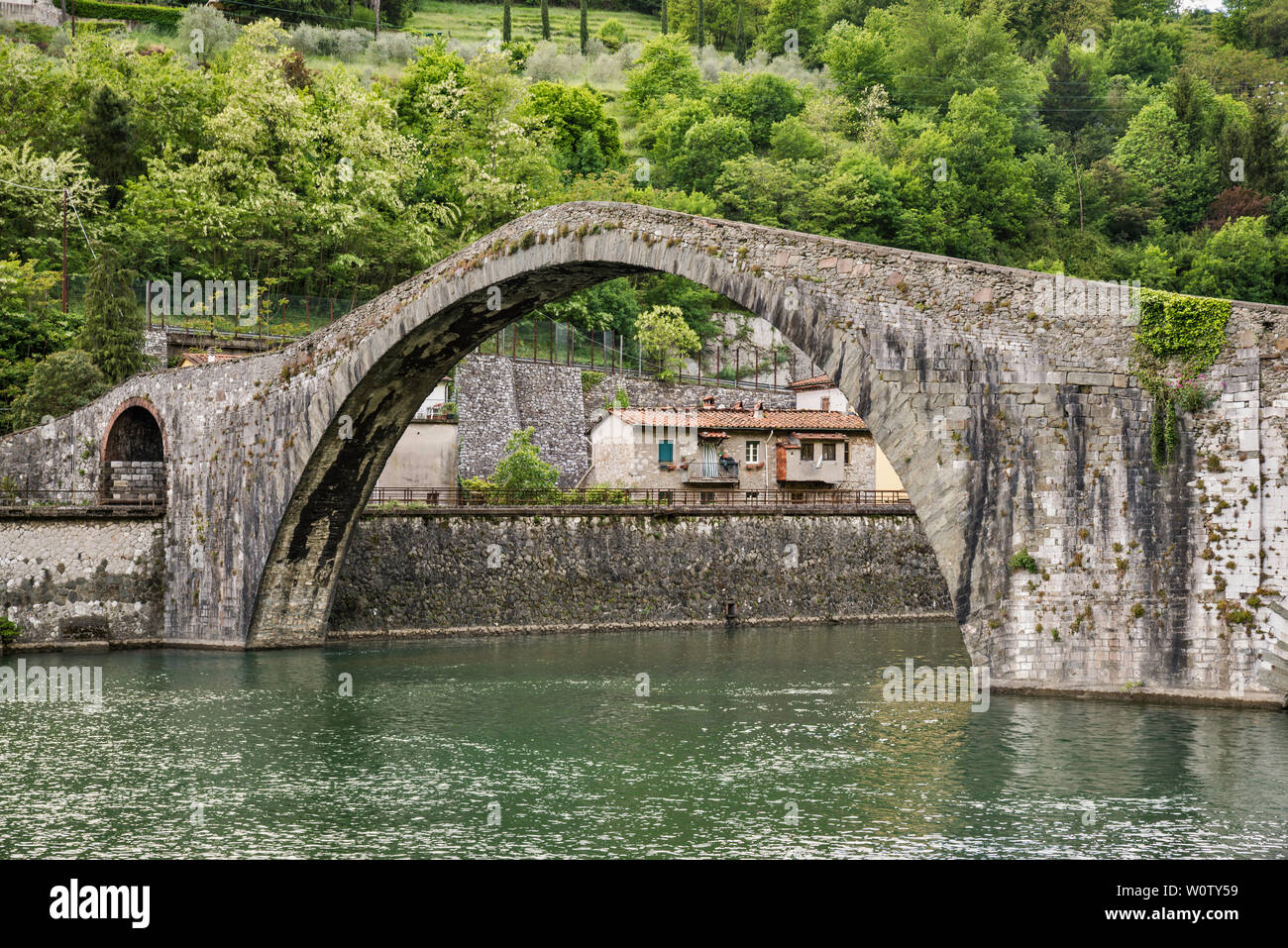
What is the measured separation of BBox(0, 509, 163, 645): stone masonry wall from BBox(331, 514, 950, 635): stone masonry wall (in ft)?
13.2

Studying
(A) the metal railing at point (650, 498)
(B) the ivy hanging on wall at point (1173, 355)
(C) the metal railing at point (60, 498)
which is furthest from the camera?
(A) the metal railing at point (650, 498)

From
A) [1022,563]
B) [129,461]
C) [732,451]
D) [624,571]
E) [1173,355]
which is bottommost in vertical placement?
[624,571]

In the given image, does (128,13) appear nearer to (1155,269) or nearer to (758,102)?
(758,102)

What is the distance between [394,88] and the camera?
63375mm

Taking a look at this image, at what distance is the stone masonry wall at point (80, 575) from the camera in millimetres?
27797

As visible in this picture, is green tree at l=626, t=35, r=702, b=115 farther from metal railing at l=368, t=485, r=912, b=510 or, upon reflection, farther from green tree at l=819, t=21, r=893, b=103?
metal railing at l=368, t=485, r=912, b=510

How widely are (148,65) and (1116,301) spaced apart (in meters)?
45.1

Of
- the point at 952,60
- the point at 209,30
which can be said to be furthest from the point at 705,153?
the point at 209,30

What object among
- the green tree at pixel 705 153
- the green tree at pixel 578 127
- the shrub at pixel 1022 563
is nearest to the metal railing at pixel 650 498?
the shrub at pixel 1022 563

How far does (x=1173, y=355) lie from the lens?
17.6 m

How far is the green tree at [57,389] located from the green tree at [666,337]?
21.3 meters

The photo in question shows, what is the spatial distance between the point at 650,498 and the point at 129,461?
13.5 meters

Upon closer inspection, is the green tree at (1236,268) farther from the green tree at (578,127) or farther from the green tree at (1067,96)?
the green tree at (578,127)

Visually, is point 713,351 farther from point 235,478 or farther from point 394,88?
point 235,478
